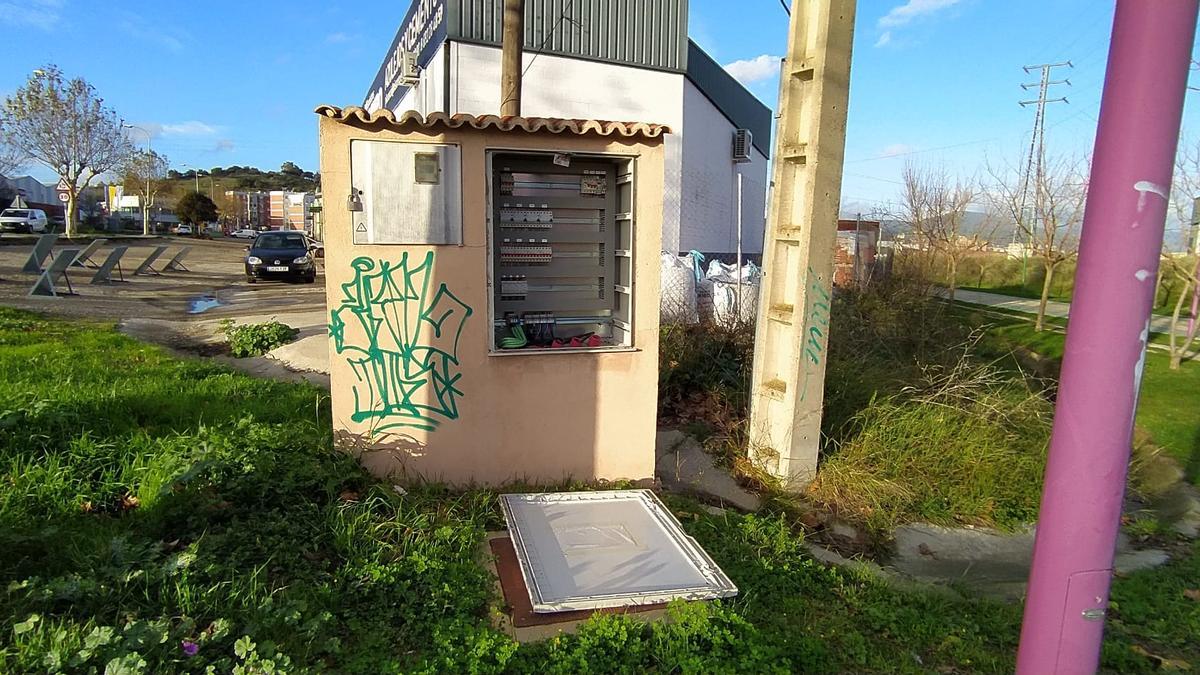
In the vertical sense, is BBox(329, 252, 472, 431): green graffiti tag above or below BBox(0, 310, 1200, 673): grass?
above

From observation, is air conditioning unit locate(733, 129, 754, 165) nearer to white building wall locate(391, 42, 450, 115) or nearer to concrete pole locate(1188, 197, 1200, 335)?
white building wall locate(391, 42, 450, 115)

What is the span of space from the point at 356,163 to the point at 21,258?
23896mm

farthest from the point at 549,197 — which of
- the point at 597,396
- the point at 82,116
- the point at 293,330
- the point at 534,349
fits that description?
the point at 82,116

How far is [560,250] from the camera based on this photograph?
556 cm

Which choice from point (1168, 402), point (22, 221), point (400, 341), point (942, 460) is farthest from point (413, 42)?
point (22, 221)

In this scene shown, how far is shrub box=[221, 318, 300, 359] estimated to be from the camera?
9.38 metres

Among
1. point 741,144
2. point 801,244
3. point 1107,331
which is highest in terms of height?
point 741,144

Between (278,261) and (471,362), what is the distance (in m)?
17.3

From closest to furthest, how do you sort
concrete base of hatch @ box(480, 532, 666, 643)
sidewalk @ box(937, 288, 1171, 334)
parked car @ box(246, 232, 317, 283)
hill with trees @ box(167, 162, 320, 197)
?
concrete base of hatch @ box(480, 532, 666, 643)
sidewalk @ box(937, 288, 1171, 334)
parked car @ box(246, 232, 317, 283)
hill with trees @ box(167, 162, 320, 197)

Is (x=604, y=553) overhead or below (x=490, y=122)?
below

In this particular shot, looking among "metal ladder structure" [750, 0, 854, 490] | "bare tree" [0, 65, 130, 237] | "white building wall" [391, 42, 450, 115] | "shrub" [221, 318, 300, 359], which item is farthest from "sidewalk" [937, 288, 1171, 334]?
"bare tree" [0, 65, 130, 237]

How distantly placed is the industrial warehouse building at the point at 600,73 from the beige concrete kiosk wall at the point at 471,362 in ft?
25.5

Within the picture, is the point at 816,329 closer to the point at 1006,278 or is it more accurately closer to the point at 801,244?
the point at 801,244

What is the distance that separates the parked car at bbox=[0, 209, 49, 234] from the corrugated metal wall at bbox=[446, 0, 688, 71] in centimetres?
3870
